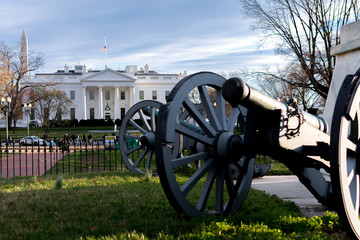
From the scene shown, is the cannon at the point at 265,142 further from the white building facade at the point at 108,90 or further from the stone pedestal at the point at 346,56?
the white building facade at the point at 108,90

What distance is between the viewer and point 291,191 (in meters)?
7.20

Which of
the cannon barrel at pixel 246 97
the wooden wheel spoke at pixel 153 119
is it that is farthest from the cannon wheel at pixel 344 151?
the wooden wheel spoke at pixel 153 119

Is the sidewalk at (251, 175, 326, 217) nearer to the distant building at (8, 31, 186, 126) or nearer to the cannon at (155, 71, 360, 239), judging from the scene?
the cannon at (155, 71, 360, 239)

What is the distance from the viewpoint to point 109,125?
57906mm

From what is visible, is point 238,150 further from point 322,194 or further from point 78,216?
point 78,216

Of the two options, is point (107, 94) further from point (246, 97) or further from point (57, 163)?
point (246, 97)

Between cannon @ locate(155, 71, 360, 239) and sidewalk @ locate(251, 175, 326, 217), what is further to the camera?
sidewalk @ locate(251, 175, 326, 217)

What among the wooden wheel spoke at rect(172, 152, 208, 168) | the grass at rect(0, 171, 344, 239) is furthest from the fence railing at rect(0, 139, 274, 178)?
the wooden wheel spoke at rect(172, 152, 208, 168)

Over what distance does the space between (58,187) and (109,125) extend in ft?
169

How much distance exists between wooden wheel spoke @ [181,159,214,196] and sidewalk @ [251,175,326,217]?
5.45 feet

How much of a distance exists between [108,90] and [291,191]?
71890 mm

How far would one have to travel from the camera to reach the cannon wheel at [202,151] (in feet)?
12.6

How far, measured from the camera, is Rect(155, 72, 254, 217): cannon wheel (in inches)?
152

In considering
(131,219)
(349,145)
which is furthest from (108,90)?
(349,145)
